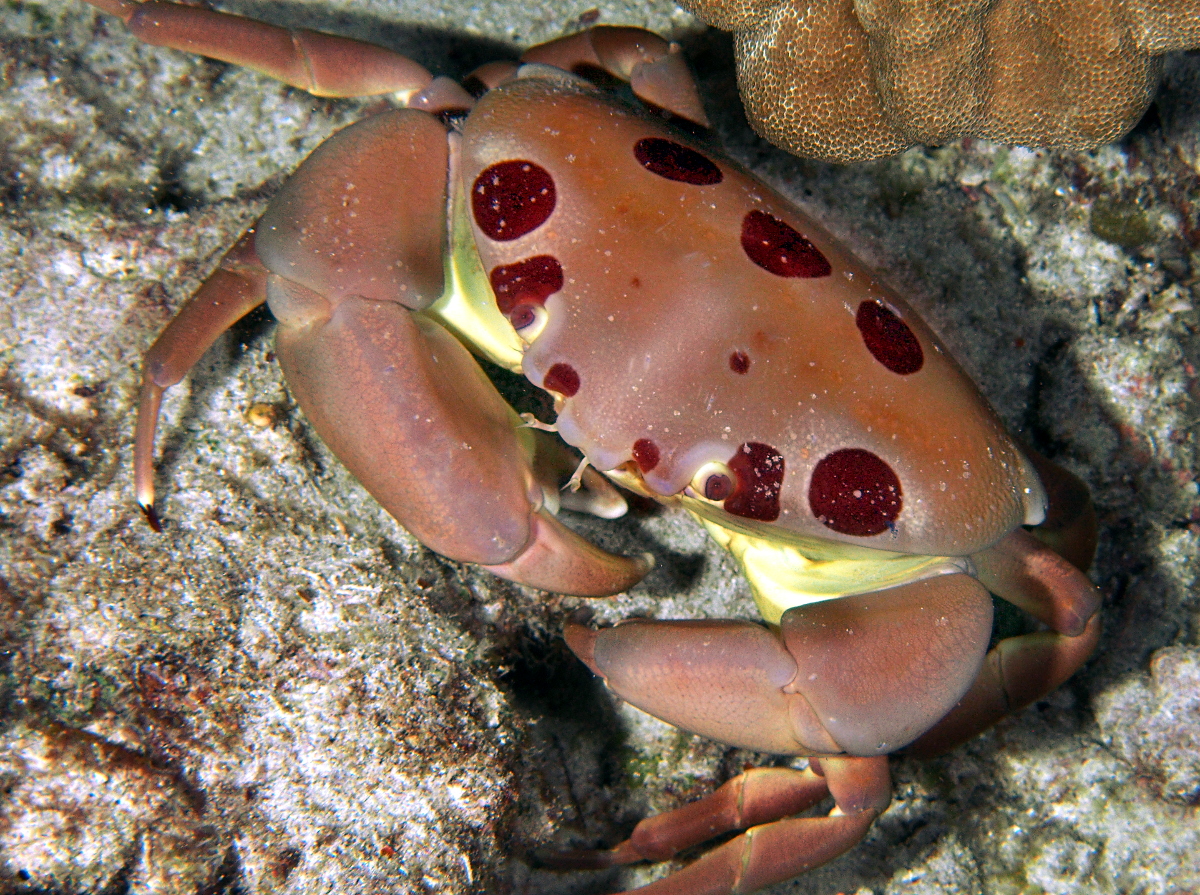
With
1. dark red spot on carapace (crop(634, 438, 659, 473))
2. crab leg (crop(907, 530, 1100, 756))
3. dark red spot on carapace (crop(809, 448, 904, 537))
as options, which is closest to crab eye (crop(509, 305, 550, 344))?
dark red spot on carapace (crop(634, 438, 659, 473))

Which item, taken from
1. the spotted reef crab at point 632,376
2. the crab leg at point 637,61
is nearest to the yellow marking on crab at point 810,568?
the spotted reef crab at point 632,376

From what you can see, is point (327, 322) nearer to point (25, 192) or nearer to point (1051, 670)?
point (25, 192)

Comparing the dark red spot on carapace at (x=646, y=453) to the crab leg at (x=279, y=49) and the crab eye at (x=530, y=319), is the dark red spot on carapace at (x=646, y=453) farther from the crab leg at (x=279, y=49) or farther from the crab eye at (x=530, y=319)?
the crab leg at (x=279, y=49)

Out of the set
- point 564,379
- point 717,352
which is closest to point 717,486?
point 717,352

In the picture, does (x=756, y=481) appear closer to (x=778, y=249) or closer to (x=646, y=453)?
(x=646, y=453)

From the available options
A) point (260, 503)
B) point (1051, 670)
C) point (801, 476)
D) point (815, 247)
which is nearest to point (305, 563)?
point (260, 503)
